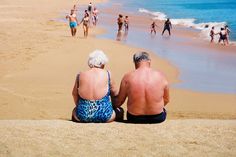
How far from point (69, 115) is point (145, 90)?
3056 mm

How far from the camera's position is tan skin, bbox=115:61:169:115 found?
6020 mm

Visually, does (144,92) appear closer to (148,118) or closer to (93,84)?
(148,118)

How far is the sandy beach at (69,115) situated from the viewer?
5.41 m

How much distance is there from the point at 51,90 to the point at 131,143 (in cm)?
552

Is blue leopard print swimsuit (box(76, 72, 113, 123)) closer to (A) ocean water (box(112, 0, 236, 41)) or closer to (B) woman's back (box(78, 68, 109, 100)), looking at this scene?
(B) woman's back (box(78, 68, 109, 100))

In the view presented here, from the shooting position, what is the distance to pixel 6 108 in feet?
29.1

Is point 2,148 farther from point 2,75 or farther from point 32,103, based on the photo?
point 2,75

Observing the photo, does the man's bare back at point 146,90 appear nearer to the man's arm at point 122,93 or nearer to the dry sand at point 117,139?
the man's arm at point 122,93

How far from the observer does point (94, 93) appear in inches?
242

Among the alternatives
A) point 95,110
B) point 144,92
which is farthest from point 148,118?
point 95,110

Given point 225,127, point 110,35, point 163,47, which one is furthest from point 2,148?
point 110,35

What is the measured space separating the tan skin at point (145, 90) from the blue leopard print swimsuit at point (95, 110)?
290 mm

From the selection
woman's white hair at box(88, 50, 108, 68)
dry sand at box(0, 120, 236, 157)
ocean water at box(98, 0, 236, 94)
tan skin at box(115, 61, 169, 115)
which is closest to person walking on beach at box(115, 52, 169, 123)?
tan skin at box(115, 61, 169, 115)

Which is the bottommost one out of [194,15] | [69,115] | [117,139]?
[194,15]
